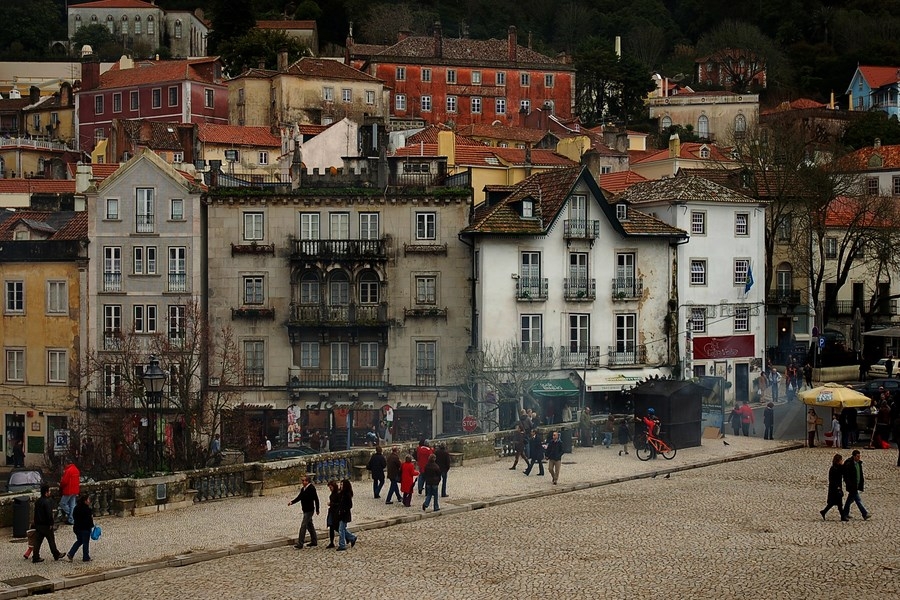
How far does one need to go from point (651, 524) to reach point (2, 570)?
13.0 meters

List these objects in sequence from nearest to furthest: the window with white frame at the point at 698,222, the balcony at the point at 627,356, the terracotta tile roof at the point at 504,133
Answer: the balcony at the point at 627,356 < the window with white frame at the point at 698,222 < the terracotta tile roof at the point at 504,133

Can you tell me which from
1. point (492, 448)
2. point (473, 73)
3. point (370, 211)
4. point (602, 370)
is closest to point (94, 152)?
point (473, 73)

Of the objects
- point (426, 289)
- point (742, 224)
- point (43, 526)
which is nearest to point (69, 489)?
point (43, 526)

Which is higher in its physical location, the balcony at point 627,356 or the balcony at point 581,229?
the balcony at point 581,229

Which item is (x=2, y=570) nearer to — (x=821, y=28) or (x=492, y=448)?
(x=492, y=448)

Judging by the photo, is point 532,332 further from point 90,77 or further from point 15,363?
point 90,77

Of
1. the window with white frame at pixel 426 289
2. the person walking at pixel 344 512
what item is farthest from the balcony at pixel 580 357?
the person walking at pixel 344 512

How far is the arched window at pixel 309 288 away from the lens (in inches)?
2216

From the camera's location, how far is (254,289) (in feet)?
185

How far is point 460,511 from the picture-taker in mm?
31984

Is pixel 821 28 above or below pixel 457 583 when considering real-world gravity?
above

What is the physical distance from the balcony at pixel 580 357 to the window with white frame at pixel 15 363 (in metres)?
22.2

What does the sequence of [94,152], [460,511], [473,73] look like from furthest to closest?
[473,73]
[94,152]
[460,511]

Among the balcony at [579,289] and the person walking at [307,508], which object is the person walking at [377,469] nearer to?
the person walking at [307,508]
